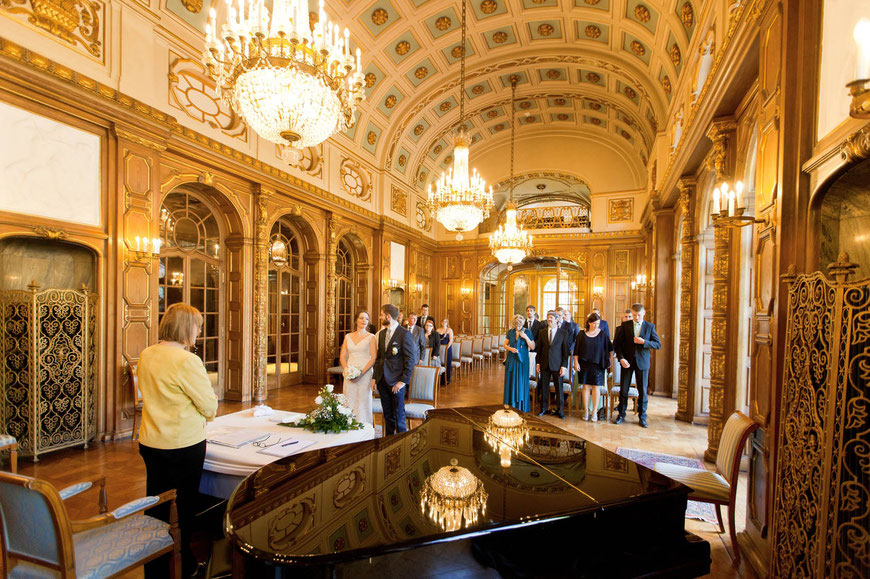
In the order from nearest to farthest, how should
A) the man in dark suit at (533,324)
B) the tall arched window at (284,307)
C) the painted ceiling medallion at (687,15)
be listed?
the painted ceiling medallion at (687,15) → the man in dark suit at (533,324) → the tall arched window at (284,307)

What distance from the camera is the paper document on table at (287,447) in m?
2.46

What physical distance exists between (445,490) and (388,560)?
1.53 ft

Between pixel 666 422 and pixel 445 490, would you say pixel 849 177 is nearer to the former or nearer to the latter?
pixel 445 490

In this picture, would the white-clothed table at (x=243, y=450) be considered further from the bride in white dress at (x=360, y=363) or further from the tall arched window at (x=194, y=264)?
the tall arched window at (x=194, y=264)

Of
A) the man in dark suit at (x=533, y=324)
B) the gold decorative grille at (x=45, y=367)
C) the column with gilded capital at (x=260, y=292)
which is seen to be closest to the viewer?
the gold decorative grille at (x=45, y=367)

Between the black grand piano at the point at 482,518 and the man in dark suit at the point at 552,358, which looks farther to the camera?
the man in dark suit at the point at 552,358

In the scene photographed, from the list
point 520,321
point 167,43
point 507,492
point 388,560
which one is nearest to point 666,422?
point 520,321

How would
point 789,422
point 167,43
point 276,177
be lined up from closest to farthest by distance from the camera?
point 789,422, point 167,43, point 276,177

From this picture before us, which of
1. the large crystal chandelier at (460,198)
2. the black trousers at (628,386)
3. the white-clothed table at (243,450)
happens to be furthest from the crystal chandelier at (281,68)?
the black trousers at (628,386)

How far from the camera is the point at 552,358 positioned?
6059mm

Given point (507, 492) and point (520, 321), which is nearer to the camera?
point (507, 492)

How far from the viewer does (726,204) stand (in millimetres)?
2715

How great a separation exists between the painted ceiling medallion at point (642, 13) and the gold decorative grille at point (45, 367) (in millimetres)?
8672

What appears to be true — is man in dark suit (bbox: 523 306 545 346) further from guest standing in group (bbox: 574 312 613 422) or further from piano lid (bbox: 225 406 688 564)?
piano lid (bbox: 225 406 688 564)
